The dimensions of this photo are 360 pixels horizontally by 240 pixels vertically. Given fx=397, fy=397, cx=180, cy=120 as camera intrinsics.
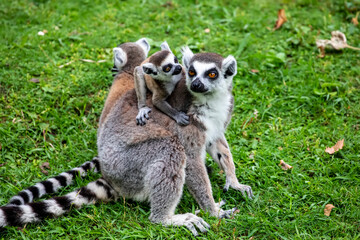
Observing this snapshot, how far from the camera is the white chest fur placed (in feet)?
14.7

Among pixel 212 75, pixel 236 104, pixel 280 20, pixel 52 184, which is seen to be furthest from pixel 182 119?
pixel 280 20

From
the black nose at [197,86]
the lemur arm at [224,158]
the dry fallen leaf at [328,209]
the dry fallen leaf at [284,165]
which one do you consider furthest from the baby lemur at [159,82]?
the dry fallen leaf at [328,209]

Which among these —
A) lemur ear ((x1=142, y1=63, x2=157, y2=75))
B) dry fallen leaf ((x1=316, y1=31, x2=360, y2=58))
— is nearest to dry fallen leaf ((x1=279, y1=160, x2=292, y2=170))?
lemur ear ((x1=142, y1=63, x2=157, y2=75))

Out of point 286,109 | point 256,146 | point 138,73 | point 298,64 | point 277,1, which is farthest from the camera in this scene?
point 277,1

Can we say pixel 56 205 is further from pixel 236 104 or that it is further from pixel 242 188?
pixel 236 104

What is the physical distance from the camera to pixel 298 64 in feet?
22.4

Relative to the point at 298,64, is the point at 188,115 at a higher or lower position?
higher

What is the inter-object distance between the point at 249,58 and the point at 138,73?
2709mm

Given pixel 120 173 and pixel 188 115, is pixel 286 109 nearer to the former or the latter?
pixel 188 115

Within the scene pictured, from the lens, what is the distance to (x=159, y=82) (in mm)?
4738

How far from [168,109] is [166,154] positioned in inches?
21.2

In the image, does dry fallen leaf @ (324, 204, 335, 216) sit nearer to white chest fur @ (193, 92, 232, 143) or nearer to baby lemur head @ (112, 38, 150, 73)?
white chest fur @ (193, 92, 232, 143)

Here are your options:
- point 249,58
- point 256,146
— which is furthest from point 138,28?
point 256,146

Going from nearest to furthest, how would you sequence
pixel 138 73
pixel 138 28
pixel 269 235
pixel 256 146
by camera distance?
pixel 269 235 < pixel 138 73 < pixel 256 146 < pixel 138 28
